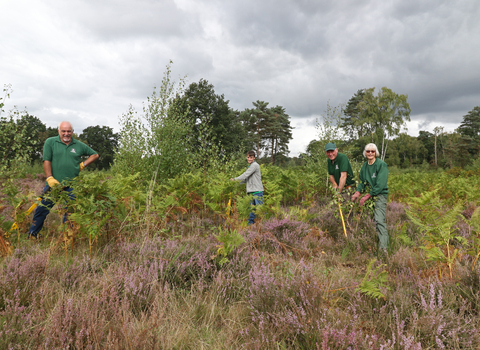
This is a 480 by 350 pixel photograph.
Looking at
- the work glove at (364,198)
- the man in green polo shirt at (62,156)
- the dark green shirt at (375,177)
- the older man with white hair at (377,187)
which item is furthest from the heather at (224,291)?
the man in green polo shirt at (62,156)

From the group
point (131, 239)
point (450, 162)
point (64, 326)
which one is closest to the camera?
point (64, 326)

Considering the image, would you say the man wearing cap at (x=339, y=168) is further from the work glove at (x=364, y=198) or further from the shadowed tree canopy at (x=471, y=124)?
the shadowed tree canopy at (x=471, y=124)

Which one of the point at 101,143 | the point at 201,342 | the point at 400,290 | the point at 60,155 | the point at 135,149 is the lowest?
the point at 201,342

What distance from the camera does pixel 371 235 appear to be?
4.44 m

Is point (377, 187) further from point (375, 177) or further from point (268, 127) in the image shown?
point (268, 127)

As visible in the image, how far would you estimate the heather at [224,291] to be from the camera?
5.83ft

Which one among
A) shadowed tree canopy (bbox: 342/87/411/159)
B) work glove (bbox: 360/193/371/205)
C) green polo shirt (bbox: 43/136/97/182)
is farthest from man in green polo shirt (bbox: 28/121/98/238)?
shadowed tree canopy (bbox: 342/87/411/159)

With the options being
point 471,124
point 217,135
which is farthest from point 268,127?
point 471,124

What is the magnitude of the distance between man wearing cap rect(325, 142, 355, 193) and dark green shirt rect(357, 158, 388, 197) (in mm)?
403

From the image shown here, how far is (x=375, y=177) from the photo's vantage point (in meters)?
4.25

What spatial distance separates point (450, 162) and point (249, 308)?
52.4 m

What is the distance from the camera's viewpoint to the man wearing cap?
4957 mm

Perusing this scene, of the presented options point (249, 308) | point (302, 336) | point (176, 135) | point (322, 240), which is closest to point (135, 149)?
point (176, 135)

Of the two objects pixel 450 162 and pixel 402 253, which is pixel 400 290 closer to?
pixel 402 253
